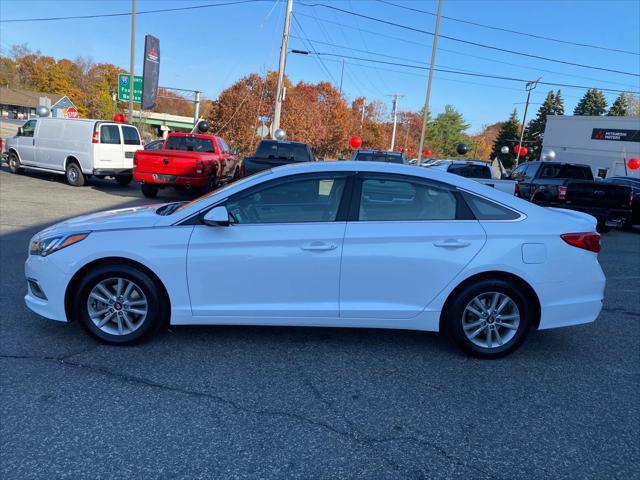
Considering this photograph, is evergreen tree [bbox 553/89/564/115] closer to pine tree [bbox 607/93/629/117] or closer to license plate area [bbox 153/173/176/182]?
pine tree [bbox 607/93/629/117]

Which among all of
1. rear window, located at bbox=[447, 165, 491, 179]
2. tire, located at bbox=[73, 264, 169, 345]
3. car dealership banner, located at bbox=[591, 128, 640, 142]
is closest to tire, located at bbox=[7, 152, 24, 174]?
rear window, located at bbox=[447, 165, 491, 179]

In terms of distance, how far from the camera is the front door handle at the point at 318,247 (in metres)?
3.74

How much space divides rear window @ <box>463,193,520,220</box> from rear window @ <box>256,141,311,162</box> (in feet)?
31.4

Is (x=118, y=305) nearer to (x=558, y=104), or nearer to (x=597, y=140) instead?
(x=597, y=140)

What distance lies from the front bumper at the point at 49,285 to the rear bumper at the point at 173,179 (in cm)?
863

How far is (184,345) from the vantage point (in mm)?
4000

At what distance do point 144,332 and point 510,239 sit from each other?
10.0 feet

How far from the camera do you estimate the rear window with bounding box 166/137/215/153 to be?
14.0m

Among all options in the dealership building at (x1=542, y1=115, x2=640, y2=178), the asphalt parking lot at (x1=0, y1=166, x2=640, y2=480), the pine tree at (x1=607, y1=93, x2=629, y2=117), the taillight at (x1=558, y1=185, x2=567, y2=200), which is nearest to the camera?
the asphalt parking lot at (x1=0, y1=166, x2=640, y2=480)

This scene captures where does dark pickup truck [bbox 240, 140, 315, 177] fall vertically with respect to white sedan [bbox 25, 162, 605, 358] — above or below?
above

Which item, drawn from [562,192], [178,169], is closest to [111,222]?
[178,169]

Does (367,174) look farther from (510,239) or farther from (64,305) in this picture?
(64,305)

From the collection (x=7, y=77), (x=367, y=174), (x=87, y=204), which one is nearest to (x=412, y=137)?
(x=7, y=77)

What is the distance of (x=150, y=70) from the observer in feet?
81.3
